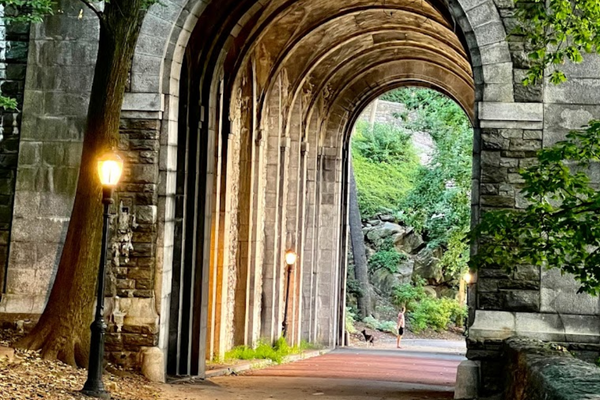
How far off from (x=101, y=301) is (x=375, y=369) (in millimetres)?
7760

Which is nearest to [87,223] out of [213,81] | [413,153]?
[213,81]

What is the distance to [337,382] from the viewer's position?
13414mm

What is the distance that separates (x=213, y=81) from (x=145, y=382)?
4.96 m

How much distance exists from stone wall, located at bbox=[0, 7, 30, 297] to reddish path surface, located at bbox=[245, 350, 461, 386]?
4.66m

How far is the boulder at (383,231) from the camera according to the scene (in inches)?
1435

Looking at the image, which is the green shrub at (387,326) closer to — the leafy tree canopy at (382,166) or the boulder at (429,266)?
the boulder at (429,266)

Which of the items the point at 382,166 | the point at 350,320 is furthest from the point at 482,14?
the point at 382,166

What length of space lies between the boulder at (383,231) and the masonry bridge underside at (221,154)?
1580cm

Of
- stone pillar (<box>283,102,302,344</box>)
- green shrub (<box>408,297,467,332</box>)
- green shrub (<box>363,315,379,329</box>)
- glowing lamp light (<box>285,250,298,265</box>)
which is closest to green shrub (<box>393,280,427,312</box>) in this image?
green shrub (<box>408,297,467,332</box>)

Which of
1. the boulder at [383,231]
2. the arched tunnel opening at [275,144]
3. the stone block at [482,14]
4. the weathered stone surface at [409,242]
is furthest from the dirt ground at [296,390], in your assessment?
the weathered stone surface at [409,242]

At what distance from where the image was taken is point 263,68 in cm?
1842

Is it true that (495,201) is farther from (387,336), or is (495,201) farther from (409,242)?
(409,242)

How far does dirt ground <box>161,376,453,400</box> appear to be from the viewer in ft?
36.3

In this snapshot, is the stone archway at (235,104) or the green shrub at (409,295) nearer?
the stone archway at (235,104)
